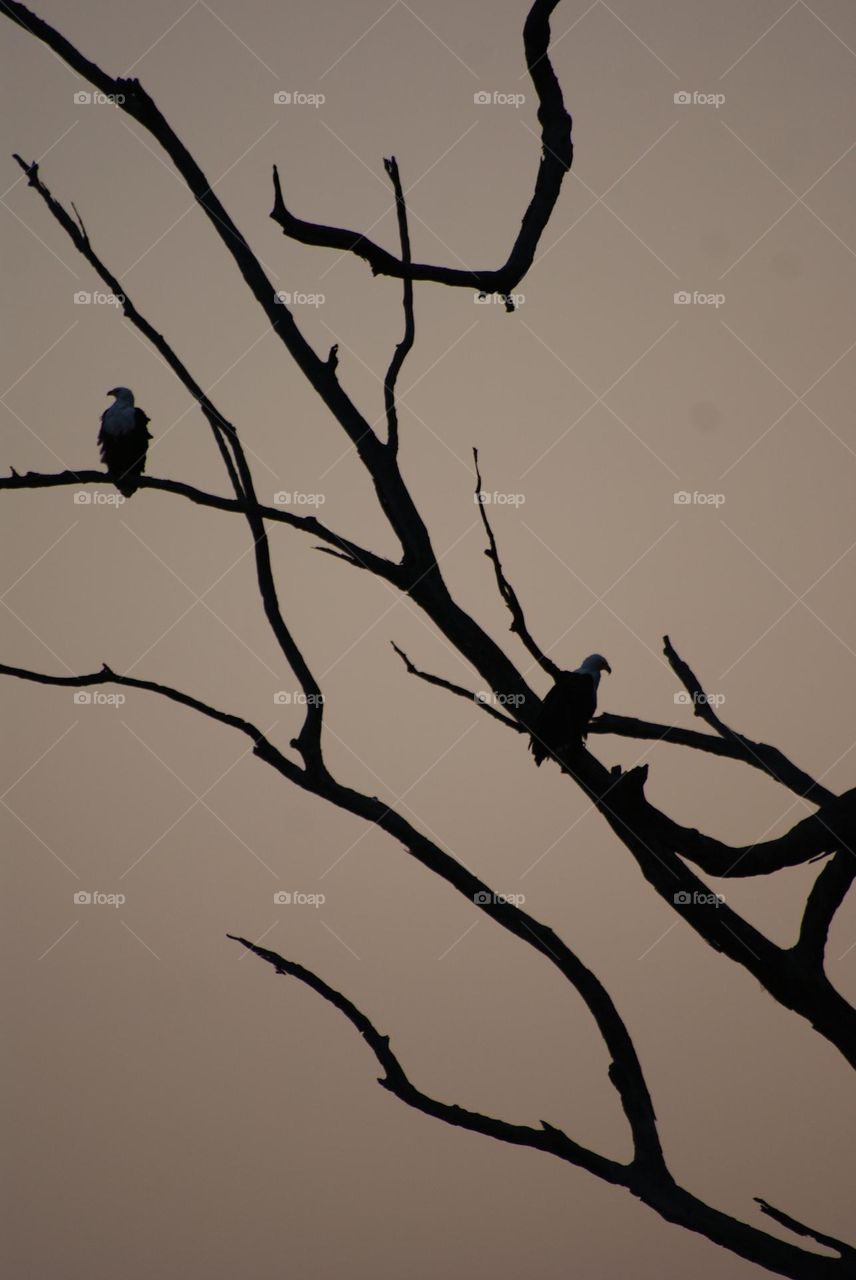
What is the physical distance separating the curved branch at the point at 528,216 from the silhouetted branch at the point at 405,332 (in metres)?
0.49

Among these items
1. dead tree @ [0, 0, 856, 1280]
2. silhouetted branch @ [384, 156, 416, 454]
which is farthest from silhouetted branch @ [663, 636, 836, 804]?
silhouetted branch @ [384, 156, 416, 454]

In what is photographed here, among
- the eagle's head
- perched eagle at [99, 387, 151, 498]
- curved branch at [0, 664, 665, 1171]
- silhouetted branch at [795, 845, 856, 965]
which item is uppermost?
the eagle's head

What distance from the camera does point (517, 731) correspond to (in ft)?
11.6

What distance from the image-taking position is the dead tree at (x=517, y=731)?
10.2ft

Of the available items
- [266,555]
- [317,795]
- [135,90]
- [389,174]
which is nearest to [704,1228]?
[317,795]

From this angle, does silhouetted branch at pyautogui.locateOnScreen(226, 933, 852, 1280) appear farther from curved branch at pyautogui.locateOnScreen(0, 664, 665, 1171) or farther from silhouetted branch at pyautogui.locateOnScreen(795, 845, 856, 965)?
silhouetted branch at pyautogui.locateOnScreen(795, 845, 856, 965)

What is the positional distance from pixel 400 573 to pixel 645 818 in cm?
88

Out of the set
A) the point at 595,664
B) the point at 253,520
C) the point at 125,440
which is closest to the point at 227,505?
the point at 253,520

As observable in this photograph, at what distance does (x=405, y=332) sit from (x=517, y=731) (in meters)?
1.13

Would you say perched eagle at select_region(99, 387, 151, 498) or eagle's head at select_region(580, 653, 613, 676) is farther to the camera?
perched eagle at select_region(99, 387, 151, 498)

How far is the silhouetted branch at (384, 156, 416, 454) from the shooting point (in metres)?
3.45

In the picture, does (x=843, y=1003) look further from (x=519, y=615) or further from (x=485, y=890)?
(x=519, y=615)

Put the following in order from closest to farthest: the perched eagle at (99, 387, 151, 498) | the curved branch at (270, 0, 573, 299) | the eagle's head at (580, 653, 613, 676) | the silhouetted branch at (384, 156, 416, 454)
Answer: the curved branch at (270, 0, 573, 299), the silhouetted branch at (384, 156, 416, 454), the eagle's head at (580, 653, 613, 676), the perched eagle at (99, 387, 151, 498)

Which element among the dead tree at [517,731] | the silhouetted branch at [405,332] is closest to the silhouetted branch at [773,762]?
the dead tree at [517,731]
